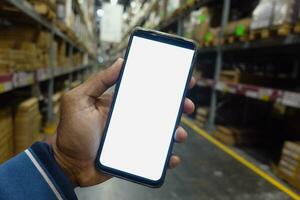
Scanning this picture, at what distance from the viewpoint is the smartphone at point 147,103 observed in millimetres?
855

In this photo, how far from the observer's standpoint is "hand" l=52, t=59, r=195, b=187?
895mm

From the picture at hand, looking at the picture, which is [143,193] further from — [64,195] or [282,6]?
[282,6]

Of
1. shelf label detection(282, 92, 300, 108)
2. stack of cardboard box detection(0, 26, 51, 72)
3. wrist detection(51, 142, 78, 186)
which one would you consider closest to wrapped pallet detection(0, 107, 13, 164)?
stack of cardboard box detection(0, 26, 51, 72)

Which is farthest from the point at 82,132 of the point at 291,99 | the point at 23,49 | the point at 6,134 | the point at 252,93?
the point at 252,93

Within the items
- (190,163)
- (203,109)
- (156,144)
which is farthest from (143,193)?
(203,109)

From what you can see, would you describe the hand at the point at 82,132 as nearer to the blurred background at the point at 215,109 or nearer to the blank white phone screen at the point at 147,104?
the blank white phone screen at the point at 147,104

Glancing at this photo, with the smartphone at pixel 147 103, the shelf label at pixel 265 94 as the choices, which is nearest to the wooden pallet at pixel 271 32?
the shelf label at pixel 265 94

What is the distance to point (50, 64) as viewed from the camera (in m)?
3.24

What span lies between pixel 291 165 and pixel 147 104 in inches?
67.1

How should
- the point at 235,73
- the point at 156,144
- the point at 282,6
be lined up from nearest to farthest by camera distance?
1. the point at 156,144
2. the point at 282,6
3. the point at 235,73

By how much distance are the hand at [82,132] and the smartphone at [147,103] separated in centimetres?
5

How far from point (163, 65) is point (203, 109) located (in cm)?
316

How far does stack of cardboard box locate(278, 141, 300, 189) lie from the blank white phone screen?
5.26ft

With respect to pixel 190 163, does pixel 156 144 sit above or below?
above
